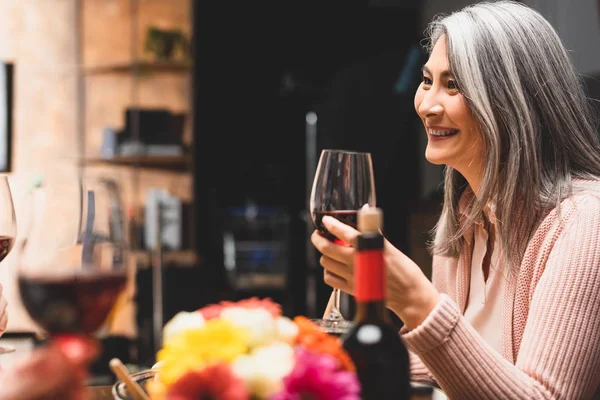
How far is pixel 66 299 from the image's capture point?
0.59 metres

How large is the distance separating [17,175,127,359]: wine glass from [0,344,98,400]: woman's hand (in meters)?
0.03

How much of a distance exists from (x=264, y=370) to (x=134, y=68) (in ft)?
11.6

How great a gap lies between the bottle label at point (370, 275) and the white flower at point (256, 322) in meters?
0.09

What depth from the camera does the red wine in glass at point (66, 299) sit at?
0.58 m

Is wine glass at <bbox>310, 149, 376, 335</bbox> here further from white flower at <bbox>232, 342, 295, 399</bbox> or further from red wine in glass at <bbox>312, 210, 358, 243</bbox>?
white flower at <bbox>232, 342, 295, 399</bbox>

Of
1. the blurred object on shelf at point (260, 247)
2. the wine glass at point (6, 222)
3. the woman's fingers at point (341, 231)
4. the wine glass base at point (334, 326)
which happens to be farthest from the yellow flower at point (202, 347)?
the blurred object on shelf at point (260, 247)

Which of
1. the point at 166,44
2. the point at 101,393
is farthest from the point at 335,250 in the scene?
the point at 166,44

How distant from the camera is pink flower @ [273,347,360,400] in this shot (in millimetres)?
560

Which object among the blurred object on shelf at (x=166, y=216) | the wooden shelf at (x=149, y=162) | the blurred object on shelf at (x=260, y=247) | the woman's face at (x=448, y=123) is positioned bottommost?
the blurred object on shelf at (x=260, y=247)

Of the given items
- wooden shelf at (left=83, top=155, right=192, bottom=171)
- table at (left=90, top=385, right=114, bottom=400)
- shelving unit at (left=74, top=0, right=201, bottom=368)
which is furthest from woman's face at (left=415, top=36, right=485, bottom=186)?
wooden shelf at (left=83, top=155, right=192, bottom=171)

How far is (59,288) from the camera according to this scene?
0.58 m

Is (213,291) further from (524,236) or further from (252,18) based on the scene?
(524,236)

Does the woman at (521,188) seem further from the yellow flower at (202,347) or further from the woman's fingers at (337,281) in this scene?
the yellow flower at (202,347)

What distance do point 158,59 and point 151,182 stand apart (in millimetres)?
679
